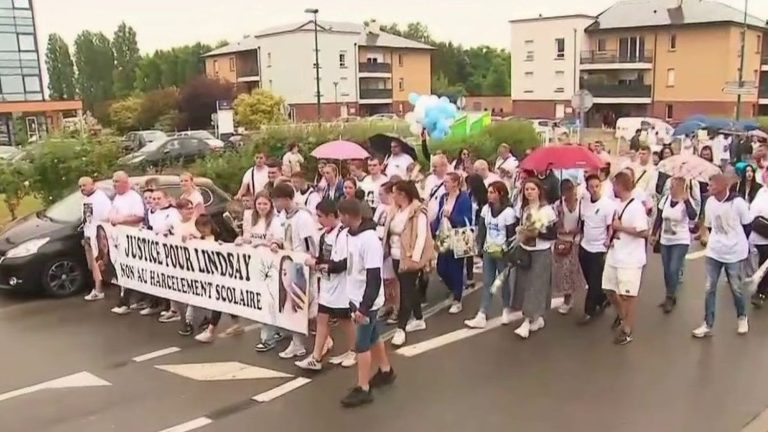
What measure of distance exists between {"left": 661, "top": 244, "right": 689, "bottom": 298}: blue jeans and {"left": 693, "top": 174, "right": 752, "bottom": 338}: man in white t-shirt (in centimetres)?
101

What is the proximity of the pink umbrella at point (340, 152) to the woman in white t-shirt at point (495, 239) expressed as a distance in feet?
14.1

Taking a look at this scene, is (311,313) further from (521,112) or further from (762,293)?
(521,112)

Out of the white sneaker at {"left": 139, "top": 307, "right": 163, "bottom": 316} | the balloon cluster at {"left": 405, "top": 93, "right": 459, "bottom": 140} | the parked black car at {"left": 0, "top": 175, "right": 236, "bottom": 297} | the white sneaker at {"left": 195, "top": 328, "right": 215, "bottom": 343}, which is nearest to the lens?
the white sneaker at {"left": 195, "top": 328, "right": 215, "bottom": 343}

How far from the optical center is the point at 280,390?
24.0ft

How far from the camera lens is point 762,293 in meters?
10.1

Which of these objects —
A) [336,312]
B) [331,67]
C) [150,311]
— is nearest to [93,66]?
[331,67]

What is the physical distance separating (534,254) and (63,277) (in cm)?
667

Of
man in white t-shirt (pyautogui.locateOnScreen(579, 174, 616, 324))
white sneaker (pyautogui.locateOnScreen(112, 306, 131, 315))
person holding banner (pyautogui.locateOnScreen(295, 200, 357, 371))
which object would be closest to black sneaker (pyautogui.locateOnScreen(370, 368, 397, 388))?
person holding banner (pyautogui.locateOnScreen(295, 200, 357, 371))

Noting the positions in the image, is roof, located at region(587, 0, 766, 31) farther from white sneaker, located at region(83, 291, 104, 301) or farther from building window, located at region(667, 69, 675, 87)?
white sneaker, located at region(83, 291, 104, 301)

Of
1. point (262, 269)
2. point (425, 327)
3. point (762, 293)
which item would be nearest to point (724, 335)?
point (762, 293)

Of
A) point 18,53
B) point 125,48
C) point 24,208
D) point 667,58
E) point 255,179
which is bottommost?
point 24,208

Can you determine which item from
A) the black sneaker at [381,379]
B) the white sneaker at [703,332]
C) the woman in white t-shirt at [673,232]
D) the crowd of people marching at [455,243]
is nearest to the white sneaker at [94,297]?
the crowd of people marching at [455,243]

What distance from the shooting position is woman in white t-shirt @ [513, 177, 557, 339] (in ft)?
28.0

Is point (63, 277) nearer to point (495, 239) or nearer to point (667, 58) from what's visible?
point (495, 239)
